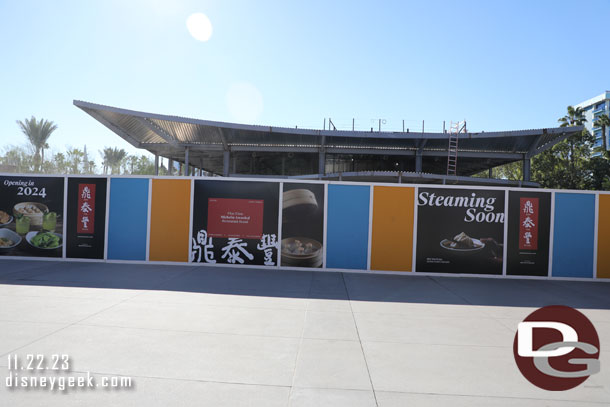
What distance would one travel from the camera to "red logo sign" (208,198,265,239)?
1117 cm

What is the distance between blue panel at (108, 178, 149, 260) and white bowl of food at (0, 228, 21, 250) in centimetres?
310

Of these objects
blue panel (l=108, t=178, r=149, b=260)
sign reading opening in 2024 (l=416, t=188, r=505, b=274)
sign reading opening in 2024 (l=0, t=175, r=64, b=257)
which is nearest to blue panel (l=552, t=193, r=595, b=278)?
sign reading opening in 2024 (l=416, t=188, r=505, b=274)

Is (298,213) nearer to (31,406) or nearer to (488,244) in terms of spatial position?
(488,244)

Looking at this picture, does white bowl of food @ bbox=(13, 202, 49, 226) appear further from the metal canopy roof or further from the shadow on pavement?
the metal canopy roof

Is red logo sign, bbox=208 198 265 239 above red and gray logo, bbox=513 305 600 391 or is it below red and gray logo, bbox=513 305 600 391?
above

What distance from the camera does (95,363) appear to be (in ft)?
13.5

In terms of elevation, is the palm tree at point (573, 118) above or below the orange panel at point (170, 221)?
above

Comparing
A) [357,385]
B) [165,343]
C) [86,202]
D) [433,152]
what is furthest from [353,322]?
[433,152]

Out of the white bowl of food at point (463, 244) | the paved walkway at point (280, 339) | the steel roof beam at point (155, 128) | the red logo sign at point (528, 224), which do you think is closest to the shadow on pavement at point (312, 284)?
the paved walkway at point (280, 339)

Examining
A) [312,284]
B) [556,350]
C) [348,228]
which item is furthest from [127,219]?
[556,350]

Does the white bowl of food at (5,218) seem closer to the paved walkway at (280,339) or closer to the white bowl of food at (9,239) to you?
the white bowl of food at (9,239)

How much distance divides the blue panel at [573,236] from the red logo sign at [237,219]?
8929 mm

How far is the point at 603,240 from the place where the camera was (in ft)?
36.2

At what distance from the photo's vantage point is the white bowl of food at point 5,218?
463 inches
